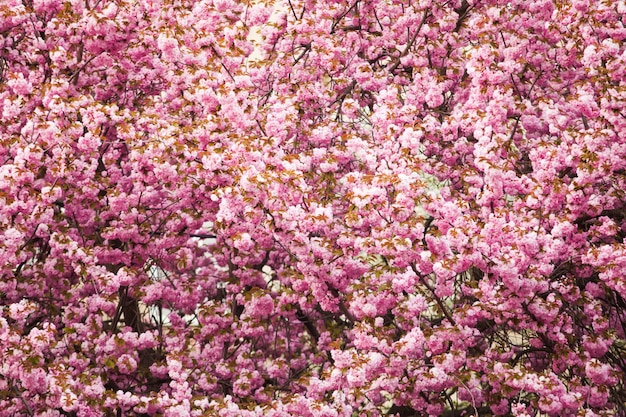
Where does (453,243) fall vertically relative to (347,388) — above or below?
above

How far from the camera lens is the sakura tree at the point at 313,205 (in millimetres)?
5980

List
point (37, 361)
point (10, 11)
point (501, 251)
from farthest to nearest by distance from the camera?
point (10, 11)
point (501, 251)
point (37, 361)

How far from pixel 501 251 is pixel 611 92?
137 cm

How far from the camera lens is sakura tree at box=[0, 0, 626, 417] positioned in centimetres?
598

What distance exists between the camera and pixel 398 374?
6.05m

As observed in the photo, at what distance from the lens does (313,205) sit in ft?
20.0

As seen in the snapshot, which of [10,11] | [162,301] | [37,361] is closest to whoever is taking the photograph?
[37,361]

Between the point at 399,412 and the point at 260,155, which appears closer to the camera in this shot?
the point at 260,155

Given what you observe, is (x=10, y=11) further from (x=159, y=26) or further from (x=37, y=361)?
(x=37, y=361)

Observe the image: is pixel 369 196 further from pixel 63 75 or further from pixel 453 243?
pixel 63 75

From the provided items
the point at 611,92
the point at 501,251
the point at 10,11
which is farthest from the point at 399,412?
the point at 10,11

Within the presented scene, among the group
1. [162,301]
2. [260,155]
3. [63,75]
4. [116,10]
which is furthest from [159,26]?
[162,301]

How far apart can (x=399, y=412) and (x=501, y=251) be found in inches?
80.6

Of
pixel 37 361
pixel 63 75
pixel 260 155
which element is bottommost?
pixel 37 361
